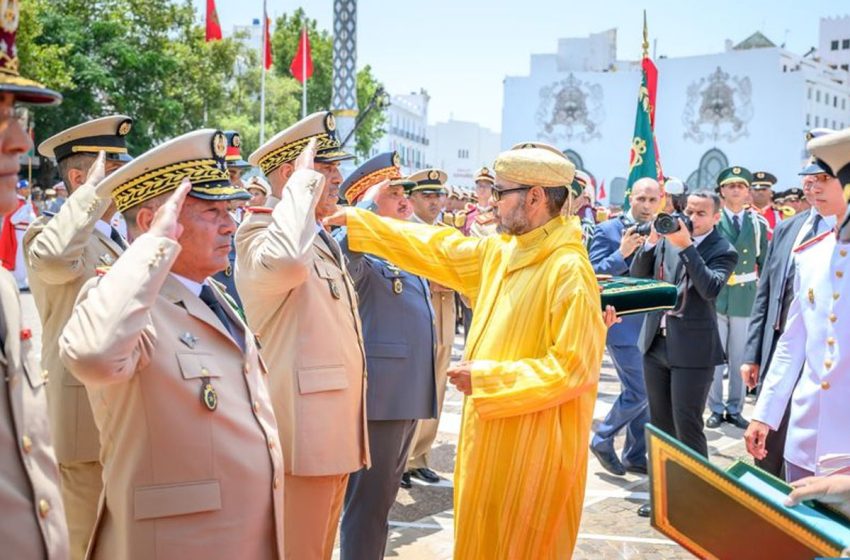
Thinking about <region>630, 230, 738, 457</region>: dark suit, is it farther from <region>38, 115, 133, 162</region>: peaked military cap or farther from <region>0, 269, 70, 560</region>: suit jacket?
<region>0, 269, 70, 560</region>: suit jacket

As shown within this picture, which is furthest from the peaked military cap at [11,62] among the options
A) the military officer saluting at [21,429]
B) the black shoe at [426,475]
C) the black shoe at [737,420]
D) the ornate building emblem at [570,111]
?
the ornate building emblem at [570,111]

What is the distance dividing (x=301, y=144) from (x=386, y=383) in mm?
1325

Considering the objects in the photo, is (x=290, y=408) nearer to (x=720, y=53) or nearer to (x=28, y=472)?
(x=28, y=472)

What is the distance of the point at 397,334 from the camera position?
15.7ft

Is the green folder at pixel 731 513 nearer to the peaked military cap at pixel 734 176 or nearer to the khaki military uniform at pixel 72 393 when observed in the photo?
the khaki military uniform at pixel 72 393

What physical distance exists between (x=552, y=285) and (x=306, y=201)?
3.23ft

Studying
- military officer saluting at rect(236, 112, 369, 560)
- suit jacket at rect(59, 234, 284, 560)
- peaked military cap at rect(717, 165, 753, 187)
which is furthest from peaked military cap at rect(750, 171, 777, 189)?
suit jacket at rect(59, 234, 284, 560)

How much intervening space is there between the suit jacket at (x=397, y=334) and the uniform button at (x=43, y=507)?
8.61 ft

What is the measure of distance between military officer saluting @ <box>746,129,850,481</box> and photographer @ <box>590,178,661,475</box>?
2.70 m

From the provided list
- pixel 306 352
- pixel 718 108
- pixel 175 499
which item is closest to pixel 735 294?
pixel 306 352

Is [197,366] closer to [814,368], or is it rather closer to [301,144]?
[301,144]

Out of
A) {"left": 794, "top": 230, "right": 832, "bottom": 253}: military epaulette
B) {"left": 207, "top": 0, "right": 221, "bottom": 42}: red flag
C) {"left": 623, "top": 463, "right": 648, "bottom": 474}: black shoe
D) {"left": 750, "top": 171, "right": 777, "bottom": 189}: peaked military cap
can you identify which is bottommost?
{"left": 623, "top": 463, "right": 648, "bottom": 474}: black shoe

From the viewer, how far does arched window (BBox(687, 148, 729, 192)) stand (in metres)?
71.9

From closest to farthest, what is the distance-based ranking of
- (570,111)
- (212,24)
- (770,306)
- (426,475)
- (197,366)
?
(197,366) < (770,306) < (426,475) < (212,24) < (570,111)
